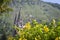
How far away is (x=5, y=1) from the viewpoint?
3.95 metres

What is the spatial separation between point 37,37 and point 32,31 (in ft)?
0.58

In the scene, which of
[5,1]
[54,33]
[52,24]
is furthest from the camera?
[5,1]

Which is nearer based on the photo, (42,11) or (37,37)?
(37,37)

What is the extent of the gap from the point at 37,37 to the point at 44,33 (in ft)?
0.41

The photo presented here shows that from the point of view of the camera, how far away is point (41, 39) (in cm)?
313

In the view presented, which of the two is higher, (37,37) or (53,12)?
(37,37)

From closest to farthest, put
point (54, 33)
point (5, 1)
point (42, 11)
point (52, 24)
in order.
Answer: point (54, 33)
point (52, 24)
point (5, 1)
point (42, 11)

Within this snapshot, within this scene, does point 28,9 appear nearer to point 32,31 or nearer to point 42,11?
point 42,11

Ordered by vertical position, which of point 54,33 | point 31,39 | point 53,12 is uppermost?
point 54,33

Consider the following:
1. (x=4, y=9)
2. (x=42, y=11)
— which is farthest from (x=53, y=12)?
(x=4, y=9)

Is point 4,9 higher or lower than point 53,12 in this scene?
higher

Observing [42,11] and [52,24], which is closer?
[52,24]

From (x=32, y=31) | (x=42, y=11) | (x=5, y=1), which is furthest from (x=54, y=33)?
(x=42, y=11)

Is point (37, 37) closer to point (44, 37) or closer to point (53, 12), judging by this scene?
point (44, 37)
